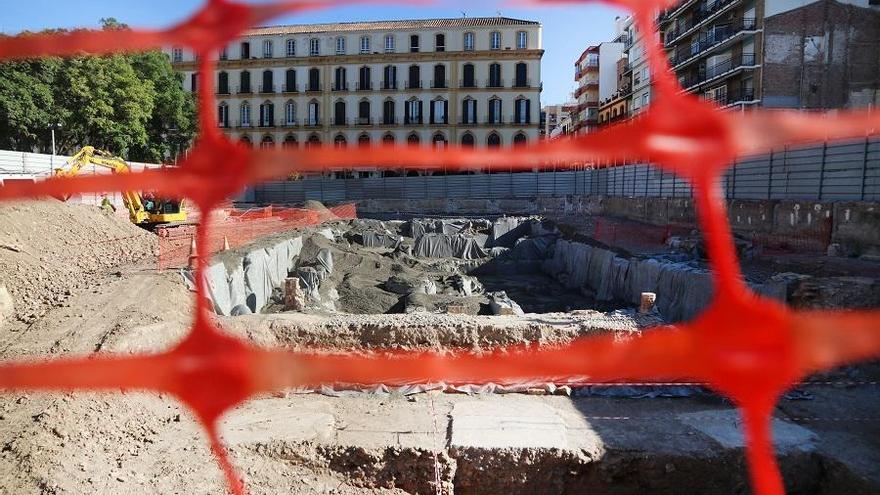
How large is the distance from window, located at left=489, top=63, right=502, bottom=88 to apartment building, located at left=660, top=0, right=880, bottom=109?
13689mm

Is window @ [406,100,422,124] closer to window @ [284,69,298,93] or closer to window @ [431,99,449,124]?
window @ [431,99,449,124]

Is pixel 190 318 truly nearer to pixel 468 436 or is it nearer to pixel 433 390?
pixel 433 390

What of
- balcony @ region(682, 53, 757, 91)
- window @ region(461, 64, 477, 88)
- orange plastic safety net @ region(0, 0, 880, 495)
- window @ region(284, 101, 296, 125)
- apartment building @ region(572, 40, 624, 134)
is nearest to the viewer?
orange plastic safety net @ region(0, 0, 880, 495)

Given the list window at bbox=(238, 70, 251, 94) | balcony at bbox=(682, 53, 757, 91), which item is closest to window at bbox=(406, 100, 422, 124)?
window at bbox=(238, 70, 251, 94)

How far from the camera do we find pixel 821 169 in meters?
12.8

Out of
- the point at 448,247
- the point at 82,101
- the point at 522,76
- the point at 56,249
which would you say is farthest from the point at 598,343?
the point at 522,76

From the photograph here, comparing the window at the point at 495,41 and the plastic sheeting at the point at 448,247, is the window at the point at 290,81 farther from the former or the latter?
the plastic sheeting at the point at 448,247

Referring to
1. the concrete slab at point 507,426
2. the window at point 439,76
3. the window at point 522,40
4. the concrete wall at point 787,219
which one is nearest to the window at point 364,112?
the window at point 439,76

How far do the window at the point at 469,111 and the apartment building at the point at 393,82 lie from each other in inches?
2.6

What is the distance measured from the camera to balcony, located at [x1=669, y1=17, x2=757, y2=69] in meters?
27.4

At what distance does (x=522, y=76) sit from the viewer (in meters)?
39.1

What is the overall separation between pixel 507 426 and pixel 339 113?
36.2 metres

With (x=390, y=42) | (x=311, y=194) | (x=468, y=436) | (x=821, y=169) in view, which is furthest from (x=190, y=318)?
(x=390, y=42)

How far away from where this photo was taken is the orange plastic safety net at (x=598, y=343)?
4.75ft
